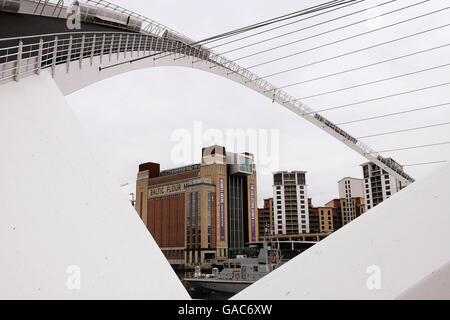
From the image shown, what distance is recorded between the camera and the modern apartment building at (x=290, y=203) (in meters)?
71.8

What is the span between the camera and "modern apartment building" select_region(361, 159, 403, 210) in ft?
196

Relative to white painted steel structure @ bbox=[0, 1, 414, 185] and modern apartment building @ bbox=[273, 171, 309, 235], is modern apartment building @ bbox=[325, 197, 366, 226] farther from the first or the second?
white painted steel structure @ bbox=[0, 1, 414, 185]

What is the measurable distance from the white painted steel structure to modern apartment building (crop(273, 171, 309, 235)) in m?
53.4

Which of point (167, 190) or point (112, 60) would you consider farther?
point (167, 190)

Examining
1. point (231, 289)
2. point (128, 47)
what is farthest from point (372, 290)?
point (231, 289)

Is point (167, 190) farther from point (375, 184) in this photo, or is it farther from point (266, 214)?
point (375, 184)

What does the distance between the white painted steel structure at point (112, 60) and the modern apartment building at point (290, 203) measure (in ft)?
175

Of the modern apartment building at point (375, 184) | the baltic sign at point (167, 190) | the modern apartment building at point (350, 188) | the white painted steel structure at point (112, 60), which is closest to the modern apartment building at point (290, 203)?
the modern apartment building at point (350, 188)

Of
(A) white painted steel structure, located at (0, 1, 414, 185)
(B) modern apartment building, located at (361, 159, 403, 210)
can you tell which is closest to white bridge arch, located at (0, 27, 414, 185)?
(A) white painted steel structure, located at (0, 1, 414, 185)

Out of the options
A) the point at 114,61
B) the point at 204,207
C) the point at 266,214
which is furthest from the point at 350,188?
the point at 114,61

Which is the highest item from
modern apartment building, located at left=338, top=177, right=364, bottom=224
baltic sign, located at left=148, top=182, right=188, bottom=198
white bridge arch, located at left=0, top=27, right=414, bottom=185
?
modern apartment building, located at left=338, top=177, right=364, bottom=224

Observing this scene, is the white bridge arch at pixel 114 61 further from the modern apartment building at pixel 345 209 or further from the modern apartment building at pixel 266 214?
the modern apartment building at pixel 266 214

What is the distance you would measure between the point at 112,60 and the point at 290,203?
6836 centimetres

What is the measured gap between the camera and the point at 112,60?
7824mm
